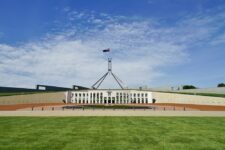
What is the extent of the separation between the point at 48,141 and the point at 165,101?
6599 cm

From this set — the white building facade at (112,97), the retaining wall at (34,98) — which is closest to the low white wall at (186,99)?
the white building facade at (112,97)

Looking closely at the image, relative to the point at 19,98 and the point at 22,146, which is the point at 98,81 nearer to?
the point at 19,98

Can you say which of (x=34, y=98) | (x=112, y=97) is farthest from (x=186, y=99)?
(x=34, y=98)

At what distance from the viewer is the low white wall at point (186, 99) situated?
56.9 metres

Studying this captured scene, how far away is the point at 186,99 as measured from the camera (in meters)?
66.5

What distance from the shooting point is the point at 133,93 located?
79.7 meters

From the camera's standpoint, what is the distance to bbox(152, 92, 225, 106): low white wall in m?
56.9

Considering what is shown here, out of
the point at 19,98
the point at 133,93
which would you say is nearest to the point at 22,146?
the point at 19,98

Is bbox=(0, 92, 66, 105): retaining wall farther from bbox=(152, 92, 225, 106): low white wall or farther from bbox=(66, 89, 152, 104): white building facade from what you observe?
bbox=(152, 92, 225, 106): low white wall

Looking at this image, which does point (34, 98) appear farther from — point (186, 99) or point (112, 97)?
point (186, 99)

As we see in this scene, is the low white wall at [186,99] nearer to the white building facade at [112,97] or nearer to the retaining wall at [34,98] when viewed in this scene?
the white building facade at [112,97]

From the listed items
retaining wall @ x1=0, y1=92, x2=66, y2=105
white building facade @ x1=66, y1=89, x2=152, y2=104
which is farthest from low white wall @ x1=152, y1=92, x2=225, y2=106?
retaining wall @ x1=0, y1=92, x2=66, y2=105

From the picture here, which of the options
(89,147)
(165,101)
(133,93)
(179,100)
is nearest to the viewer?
(89,147)

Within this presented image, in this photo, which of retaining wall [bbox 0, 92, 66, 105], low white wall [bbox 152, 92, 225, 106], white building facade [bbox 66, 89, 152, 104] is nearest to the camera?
retaining wall [bbox 0, 92, 66, 105]
